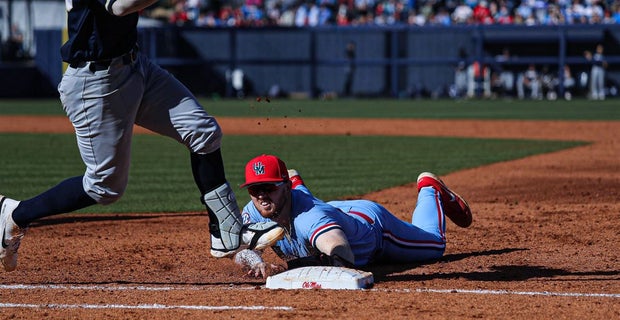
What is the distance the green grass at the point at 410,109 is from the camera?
22.7 m

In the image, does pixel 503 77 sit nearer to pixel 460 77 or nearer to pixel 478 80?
pixel 478 80

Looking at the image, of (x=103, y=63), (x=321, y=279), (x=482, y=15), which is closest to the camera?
(x=103, y=63)

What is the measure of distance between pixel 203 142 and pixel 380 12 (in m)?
30.2

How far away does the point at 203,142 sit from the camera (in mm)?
4934

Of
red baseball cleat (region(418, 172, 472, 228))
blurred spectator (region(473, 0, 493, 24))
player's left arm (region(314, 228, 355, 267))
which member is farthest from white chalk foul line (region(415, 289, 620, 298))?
blurred spectator (region(473, 0, 493, 24))

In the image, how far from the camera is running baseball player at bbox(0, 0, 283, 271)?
4703mm

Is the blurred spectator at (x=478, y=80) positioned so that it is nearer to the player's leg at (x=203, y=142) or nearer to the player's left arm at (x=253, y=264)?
the player's left arm at (x=253, y=264)

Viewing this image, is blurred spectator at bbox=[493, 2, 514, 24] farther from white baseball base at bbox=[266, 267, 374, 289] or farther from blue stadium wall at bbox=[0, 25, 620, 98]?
white baseball base at bbox=[266, 267, 374, 289]

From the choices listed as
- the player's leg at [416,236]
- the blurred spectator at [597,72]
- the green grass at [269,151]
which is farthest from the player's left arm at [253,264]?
the blurred spectator at [597,72]

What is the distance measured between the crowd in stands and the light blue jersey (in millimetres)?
25613

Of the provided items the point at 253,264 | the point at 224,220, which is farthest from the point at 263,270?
the point at 224,220

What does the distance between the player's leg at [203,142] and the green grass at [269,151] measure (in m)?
3.68

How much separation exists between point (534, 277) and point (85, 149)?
243 cm

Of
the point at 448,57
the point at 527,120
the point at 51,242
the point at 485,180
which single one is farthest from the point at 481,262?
the point at 448,57
